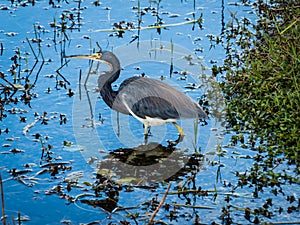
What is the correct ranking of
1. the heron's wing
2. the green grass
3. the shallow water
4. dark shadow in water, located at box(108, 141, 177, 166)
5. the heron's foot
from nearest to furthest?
the shallow water, the green grass, dark shadow in water, located at box(108, 141, 177, 166), the heron's wing, the heron's foot

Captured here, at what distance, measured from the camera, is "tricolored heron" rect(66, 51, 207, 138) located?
7473 millimetres

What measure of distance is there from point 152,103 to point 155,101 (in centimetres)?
4

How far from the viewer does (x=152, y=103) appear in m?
7.52

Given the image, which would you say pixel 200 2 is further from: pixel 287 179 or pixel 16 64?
pixel 287 179

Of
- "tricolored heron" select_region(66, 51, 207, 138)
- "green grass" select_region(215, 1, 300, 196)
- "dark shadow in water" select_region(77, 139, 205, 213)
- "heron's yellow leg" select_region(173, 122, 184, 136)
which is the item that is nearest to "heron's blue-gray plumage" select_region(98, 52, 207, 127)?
"tricolored heron" select_region(66, 51, 207, 138)

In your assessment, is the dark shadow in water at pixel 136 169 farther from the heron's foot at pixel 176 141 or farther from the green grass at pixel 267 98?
the green grass at pixel 267 98

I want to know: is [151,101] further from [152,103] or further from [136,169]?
[136,169]

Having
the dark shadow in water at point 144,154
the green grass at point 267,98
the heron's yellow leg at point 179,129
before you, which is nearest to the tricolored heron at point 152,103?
the heron's yellow leg at point 179,129

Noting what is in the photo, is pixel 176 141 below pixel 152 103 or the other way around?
below

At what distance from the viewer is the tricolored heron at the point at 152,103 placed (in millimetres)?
7473

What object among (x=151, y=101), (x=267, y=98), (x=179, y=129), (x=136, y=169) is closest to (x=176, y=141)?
(x=179, y=129)

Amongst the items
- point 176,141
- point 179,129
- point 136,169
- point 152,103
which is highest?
point 152,103

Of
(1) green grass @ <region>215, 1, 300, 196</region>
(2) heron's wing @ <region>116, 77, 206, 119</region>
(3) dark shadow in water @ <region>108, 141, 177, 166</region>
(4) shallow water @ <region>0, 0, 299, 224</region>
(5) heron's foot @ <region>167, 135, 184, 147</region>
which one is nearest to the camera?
(4) shallow water @ <region>0, 0, 299, 224</region>

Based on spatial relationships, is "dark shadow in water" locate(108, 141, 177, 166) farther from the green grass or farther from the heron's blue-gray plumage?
the green grass
